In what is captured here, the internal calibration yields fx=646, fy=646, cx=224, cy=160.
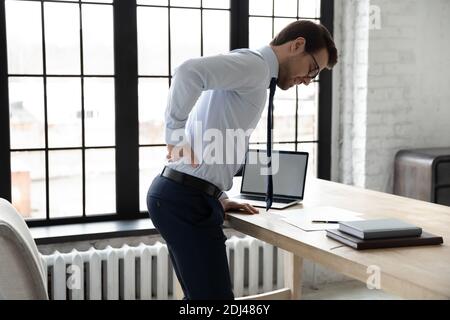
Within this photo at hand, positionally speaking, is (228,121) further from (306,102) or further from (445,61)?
(445,61)

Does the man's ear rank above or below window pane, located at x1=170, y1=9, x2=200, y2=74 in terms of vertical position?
below

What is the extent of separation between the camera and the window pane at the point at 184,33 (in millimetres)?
4105

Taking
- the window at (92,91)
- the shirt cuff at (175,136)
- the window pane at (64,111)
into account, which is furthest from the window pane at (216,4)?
the shirt cuff at (175,136)

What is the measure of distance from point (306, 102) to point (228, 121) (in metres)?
2.39

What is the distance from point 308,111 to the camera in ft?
15.2

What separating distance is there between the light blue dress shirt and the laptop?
0.63 m

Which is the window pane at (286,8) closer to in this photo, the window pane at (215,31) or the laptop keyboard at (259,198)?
the window pane at (215,31)

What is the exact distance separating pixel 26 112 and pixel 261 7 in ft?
5.56

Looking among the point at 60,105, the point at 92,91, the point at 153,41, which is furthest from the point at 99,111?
the point at 153,41

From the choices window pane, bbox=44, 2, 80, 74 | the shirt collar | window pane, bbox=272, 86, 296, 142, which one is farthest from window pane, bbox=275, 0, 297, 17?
the shirt collar

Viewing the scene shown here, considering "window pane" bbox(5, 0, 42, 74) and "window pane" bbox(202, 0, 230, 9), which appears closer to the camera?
"window pane" bbox(5, 0, 42, 74)

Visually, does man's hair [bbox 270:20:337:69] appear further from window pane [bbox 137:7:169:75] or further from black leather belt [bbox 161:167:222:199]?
window pane [bbox 137:7:169:75]

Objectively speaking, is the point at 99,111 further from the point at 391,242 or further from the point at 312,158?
the point at 391,242

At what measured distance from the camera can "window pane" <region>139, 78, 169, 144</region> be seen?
4082mm
